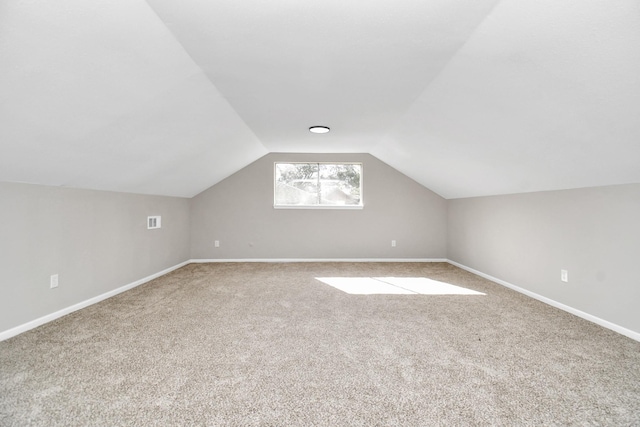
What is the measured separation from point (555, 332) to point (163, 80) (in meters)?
3.65

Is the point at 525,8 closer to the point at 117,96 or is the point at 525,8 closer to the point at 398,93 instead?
the point at 398,93

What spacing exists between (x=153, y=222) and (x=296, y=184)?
2561 mm

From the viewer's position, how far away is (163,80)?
214 cm

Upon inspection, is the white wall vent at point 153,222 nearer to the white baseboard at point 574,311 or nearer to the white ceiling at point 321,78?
the white ceiling at point 321,78

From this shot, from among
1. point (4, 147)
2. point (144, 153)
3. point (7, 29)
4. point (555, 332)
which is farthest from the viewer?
point (144, 153)

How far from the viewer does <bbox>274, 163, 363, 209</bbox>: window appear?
18.7ft

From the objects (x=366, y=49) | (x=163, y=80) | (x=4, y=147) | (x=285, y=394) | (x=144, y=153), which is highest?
(x=366, y=49)

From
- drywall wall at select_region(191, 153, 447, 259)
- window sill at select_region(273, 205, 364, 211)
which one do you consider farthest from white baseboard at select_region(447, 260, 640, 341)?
window sill at select_region(273, 205, 364, 211)

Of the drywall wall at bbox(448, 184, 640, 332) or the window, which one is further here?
the window

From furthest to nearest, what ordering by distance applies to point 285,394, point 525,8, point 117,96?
point 117,96
point 285,394
point 525,8

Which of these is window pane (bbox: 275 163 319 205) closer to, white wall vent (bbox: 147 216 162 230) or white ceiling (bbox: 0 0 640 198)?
white wall vent (bbox: 147 216 162 230)

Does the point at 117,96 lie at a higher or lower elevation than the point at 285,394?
higher

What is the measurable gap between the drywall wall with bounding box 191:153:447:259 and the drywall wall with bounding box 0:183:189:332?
1682mm

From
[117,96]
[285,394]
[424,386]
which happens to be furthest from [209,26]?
[424,386]
